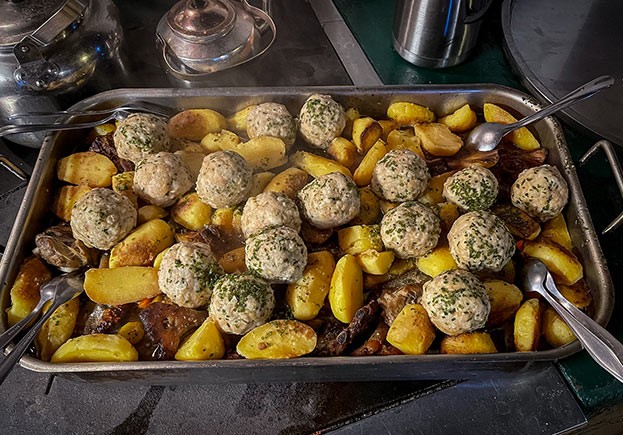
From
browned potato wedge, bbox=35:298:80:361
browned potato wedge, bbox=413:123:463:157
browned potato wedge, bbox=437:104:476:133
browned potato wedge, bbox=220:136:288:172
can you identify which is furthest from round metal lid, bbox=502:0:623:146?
browned potato wedge, bbox=35:298:80:361

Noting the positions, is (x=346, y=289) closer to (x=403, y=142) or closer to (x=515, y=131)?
(x=403, y=142)

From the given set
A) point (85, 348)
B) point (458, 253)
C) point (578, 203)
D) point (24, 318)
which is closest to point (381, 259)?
point (458, 253)

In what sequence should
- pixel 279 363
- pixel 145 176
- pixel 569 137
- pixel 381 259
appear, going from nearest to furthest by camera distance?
1. pixel 279 363
2. pixel 381 259
3. pixel 145 176
4. pixel 569 137

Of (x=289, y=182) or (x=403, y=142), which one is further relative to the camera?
(x=403, y=142)

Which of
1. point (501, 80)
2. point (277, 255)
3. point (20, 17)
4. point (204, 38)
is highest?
point (20, 17)

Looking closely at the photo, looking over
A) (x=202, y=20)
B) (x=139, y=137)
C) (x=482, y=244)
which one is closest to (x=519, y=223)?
(x=482, y=244)

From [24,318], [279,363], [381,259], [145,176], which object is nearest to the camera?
[279,363]

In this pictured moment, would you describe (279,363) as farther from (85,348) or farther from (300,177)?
(300,177)

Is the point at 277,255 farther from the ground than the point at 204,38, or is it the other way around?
the point at 204,38
